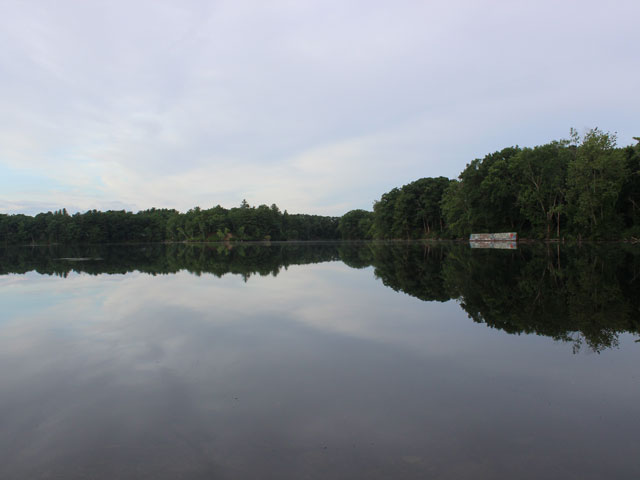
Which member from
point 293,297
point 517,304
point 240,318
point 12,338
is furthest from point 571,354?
point 12,338

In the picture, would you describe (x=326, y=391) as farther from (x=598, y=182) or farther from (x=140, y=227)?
(x=140, y=227)

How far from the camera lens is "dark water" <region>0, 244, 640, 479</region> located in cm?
298

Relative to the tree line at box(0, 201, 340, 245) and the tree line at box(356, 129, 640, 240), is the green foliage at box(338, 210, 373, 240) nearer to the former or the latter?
the tree line at box(0, 201, 340, 245)

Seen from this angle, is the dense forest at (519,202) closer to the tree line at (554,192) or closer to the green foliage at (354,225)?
the tree line at (554,192)

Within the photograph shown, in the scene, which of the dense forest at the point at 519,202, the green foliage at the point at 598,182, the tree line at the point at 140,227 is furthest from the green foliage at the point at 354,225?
the green foliage at the point at 598,182

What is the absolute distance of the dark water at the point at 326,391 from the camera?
9.77 feet

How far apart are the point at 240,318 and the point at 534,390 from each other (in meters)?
5.86

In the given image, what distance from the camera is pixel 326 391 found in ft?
14.0

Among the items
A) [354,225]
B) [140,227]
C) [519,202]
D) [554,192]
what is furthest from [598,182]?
[140,227]

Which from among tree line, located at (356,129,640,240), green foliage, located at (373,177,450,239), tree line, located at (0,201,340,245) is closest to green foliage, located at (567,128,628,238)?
tree line, located at (356,129,640,240)

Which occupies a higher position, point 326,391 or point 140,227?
point 140,227

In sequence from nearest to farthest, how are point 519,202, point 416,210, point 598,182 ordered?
point 598,182
point 519,202
point 416,210

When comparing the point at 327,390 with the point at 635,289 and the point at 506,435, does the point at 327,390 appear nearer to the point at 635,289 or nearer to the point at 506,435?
the point at 506,435

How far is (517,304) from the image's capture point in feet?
29.0
